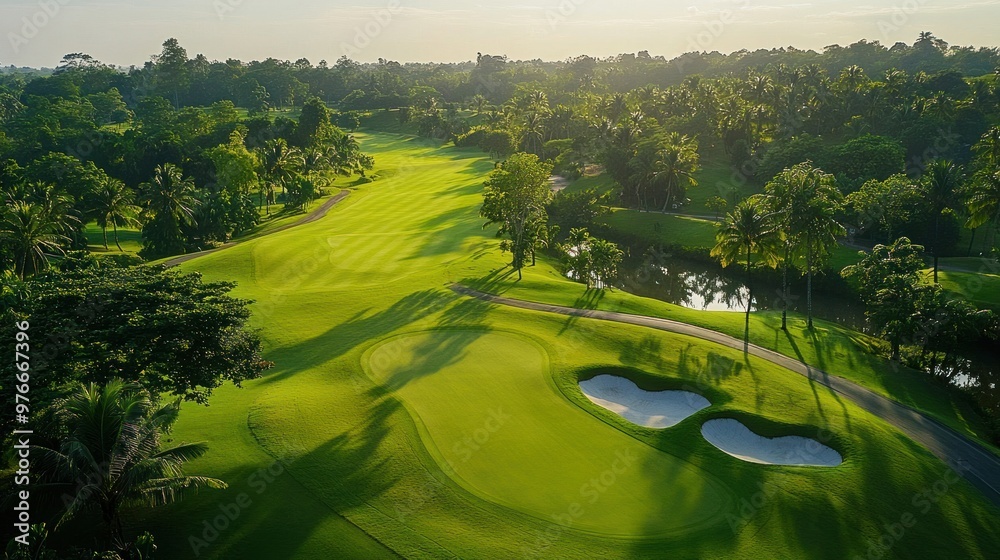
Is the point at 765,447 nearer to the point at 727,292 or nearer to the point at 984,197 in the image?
the point at 727,292

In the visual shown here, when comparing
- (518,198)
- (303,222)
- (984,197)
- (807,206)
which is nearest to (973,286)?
(984,197)

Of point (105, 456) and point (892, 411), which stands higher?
point (105, 456)

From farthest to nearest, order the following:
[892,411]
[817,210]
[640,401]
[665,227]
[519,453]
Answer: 1. [665,227]
2. [817,210]
3. [640,401]
4. [892,411]
5. [519,453]

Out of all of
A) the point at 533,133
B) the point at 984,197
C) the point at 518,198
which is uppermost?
the point at 533,133

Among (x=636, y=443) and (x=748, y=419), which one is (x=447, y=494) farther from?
(x=748, y=419)

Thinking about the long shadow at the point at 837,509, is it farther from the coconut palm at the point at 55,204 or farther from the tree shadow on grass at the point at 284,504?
the coconut palm at the point at 55,204

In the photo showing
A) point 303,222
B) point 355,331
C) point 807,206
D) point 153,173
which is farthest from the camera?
point 153,173

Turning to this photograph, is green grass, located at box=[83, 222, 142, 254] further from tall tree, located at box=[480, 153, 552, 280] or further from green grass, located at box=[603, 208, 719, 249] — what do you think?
green grass, located at box=[603, 208, 719, 249]
